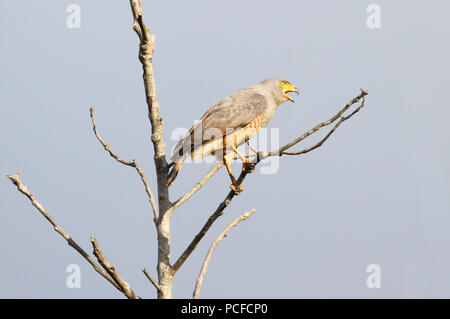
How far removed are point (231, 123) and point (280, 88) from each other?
4.67 ft

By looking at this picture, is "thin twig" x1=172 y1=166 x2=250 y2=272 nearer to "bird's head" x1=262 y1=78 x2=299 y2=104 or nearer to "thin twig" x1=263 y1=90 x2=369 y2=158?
"thin twig" x1=263 y1=90 x2=369 y2=158

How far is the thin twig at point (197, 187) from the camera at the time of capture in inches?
192

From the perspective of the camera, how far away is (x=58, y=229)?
180 inches

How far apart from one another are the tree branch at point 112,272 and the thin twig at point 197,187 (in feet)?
2.75

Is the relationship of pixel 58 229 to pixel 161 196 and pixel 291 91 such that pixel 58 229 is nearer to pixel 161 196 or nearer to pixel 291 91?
pixel 161 196

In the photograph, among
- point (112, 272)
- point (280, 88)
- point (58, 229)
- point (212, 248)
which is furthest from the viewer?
point (280, 88)

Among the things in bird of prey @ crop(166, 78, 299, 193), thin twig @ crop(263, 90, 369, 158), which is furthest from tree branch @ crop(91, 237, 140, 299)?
bird of prey @ crop(166, 78, 299, 193)

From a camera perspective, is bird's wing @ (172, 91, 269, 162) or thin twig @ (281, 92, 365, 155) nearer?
thin twig @ (281, 92, 365, 155)

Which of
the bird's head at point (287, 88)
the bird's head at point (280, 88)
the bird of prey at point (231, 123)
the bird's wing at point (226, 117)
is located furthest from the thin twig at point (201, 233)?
the bird's head at point (287, 88)

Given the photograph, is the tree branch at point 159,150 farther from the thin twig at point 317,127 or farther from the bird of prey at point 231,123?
the thin twig at point 317,127

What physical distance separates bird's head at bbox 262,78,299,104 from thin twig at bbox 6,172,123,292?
4.15 meters

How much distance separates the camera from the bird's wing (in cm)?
645

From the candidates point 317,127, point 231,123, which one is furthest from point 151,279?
point 231,123
